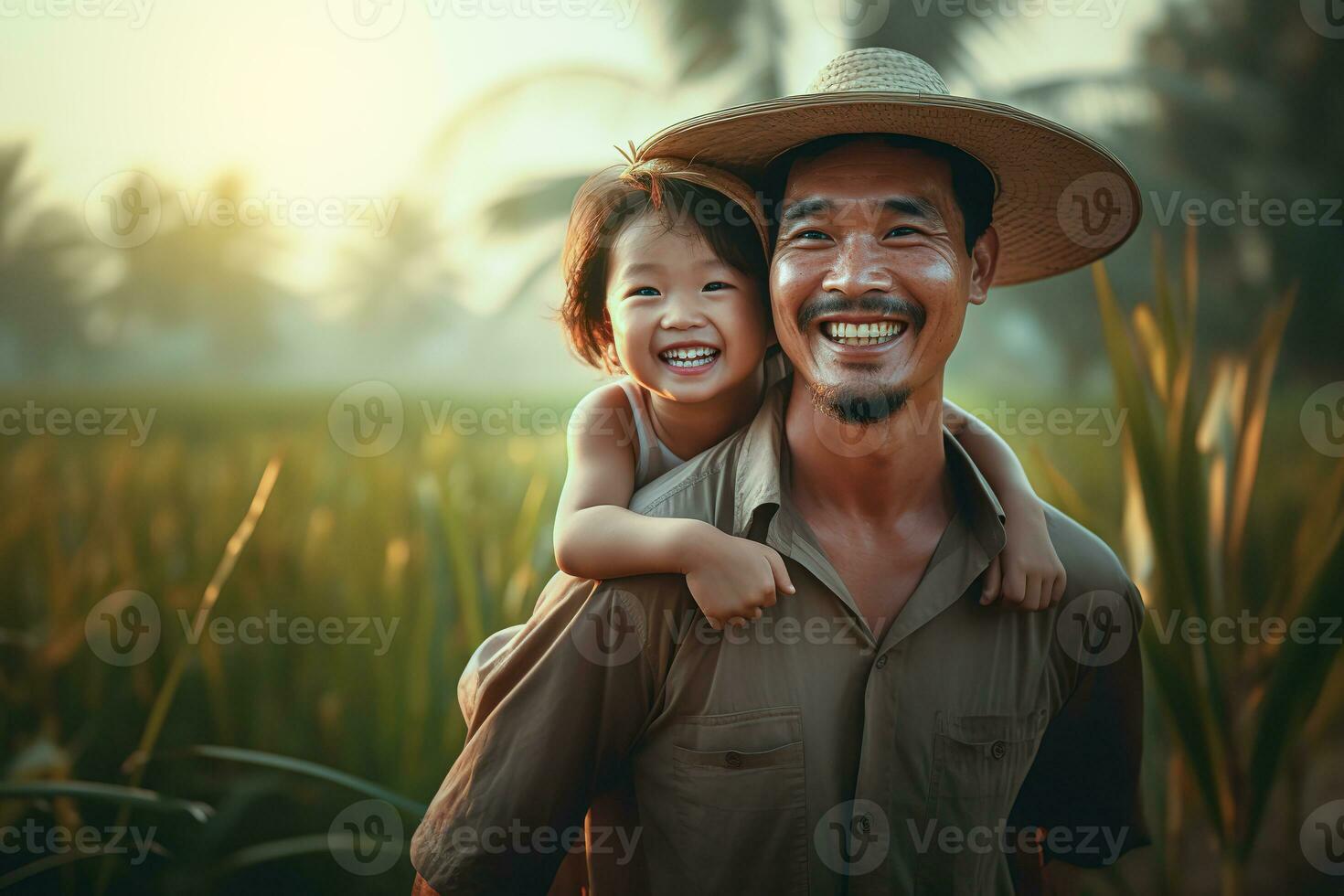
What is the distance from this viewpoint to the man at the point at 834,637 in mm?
1438

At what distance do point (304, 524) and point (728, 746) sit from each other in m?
2.53

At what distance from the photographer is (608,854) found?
1562mm

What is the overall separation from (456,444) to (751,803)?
104 inches

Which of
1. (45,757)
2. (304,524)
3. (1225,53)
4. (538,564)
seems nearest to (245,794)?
(45,757)

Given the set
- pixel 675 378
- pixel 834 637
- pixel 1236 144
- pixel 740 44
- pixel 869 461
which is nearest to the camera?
pixel 834 637

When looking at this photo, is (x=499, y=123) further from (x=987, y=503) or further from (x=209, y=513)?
(x=987, y=503)

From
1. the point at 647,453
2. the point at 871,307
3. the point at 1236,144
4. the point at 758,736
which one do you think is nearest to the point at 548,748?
the point at 758,736

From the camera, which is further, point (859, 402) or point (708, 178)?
point (708, 178)

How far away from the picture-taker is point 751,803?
144 cm

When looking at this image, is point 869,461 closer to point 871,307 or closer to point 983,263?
point 871,307

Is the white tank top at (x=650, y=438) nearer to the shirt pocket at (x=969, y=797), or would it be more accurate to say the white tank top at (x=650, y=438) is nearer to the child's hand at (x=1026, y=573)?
the child's hand at (x=1026, y=573)

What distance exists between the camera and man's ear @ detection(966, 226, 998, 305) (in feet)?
5.72

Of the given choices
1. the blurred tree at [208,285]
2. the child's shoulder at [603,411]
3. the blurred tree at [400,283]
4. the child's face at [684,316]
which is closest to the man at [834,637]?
the child's face at [684,316]

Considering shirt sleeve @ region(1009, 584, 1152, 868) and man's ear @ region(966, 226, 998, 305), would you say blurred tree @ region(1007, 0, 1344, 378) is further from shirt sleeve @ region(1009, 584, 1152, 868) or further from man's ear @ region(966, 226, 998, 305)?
shirt sleeve @ region(1009, 584, 1152, 868)
